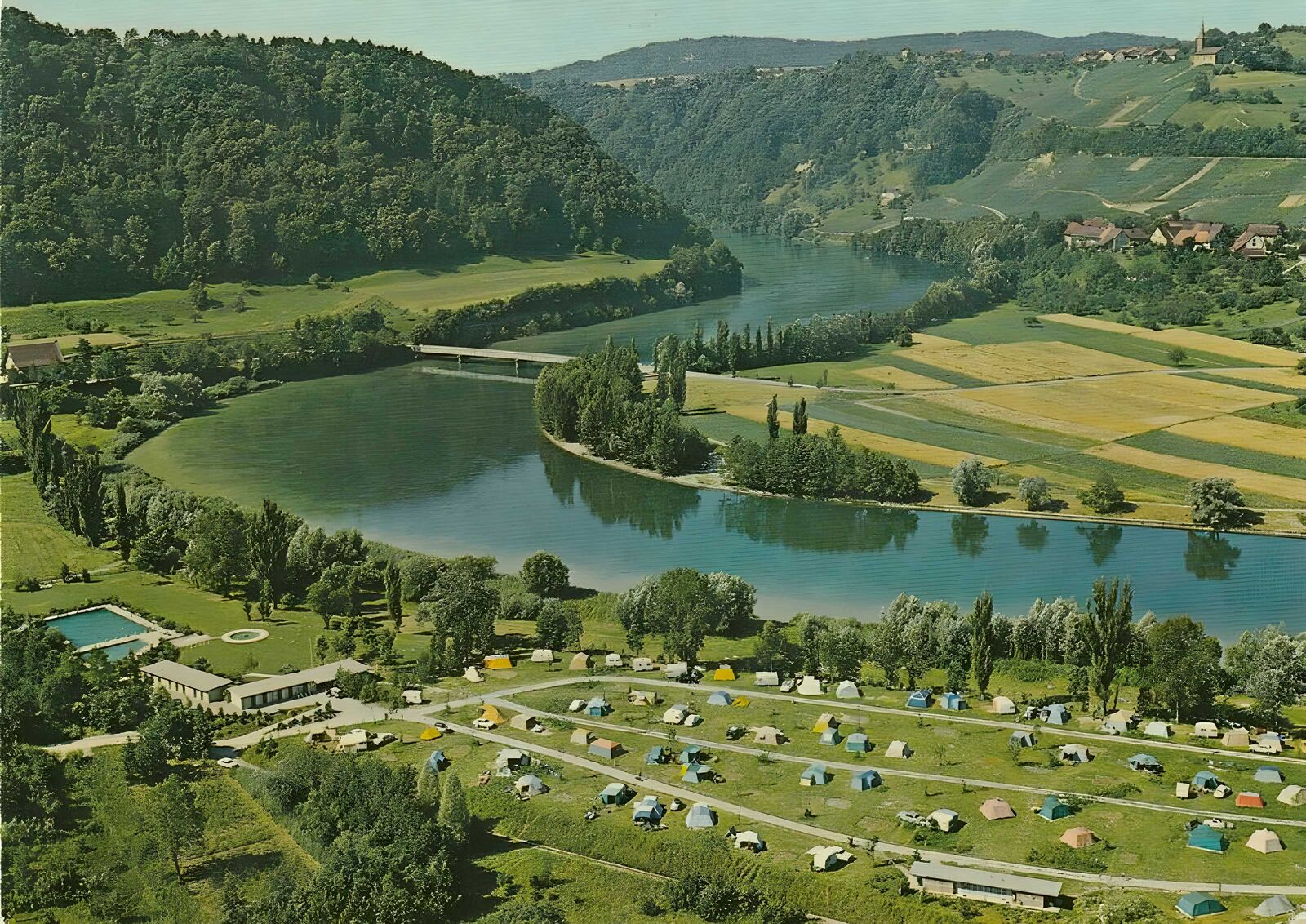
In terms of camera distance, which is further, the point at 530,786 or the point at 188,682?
the point at 188,682

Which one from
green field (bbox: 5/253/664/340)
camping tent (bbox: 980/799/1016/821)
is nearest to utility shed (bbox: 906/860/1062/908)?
camping tent (bbox: 980/799/1016/821)

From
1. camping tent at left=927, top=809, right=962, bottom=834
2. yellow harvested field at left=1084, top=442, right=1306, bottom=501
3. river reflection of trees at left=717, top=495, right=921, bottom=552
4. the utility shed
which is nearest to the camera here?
the utility shed

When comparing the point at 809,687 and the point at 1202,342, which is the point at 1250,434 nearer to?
the point at 1202,342

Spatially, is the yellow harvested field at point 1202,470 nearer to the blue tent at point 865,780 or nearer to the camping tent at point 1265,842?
the camping tent at point 1265,842

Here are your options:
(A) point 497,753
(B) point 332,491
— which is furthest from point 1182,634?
(B) point 332,491

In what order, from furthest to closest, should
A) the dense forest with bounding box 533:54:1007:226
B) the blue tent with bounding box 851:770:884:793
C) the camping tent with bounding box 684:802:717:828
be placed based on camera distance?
the dense forest with bounding box 533:54:1007:226
the blue tent with bounding box 851:770:884:793
the camping tent with bounding box 684:802:717:828

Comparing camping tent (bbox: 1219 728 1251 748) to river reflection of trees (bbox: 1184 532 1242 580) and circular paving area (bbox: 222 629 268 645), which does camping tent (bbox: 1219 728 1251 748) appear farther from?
circular paving area (bbox: 222 629 268 645)

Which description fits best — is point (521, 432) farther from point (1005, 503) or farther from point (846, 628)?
point (846, 628)

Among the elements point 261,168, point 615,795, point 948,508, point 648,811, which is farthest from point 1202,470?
point 261,168
